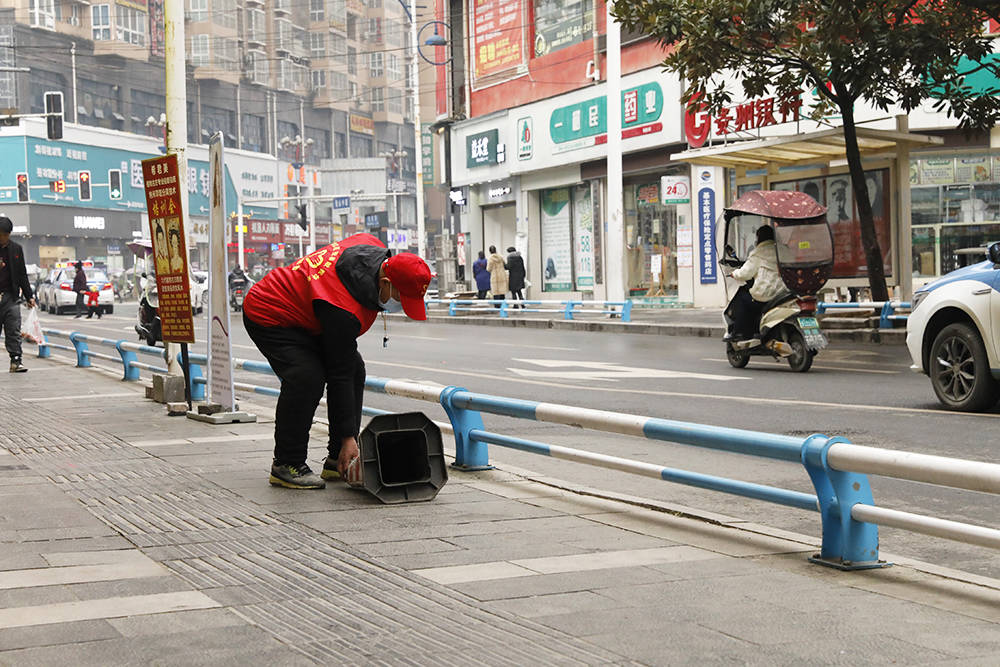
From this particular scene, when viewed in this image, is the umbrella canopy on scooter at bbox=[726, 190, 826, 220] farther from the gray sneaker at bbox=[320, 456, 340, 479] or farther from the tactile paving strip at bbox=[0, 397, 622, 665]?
Answer: the tactile paving strip at bbox=[0, 397, 622, 665]

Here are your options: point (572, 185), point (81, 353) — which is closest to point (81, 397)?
point (81, 353)

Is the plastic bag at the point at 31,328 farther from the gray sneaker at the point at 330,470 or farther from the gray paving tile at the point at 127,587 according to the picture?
the gray paving tile at the point at 127,587

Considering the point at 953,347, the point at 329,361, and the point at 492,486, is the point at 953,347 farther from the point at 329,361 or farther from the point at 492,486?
the point at 329,361

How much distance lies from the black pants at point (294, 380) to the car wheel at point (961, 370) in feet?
18.1

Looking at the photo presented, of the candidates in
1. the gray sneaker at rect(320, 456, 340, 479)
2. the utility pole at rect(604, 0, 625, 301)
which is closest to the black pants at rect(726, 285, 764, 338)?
the gray sneaker at rect(320, 456, 340, 479)

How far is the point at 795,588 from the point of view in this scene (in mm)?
4980

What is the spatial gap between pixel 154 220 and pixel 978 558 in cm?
731

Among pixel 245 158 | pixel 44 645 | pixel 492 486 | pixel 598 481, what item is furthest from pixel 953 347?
pixel 245 158

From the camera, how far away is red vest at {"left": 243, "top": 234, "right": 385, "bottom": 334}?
23.0 feet

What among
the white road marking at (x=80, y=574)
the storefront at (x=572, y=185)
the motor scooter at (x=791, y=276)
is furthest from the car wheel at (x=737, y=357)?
the storefront at (x=572, y=185)

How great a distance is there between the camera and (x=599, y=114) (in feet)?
113

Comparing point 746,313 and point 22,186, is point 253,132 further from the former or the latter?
point 746,313

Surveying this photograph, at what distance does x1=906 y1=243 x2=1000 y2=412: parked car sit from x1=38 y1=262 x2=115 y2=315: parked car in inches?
1267

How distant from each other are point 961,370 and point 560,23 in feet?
92.1
